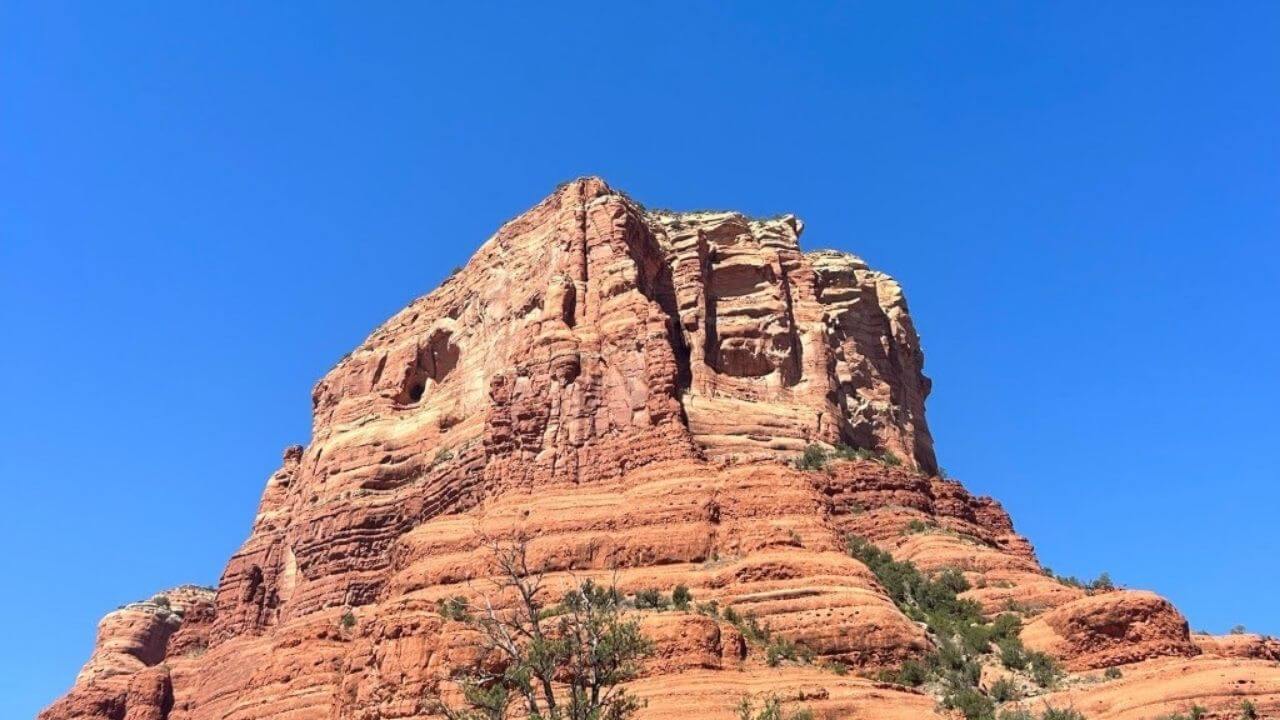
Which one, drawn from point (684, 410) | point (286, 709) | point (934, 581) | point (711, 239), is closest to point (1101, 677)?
point (934, 581)

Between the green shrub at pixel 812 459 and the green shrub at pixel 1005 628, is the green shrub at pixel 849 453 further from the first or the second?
the green shrub at pixel 1005 628

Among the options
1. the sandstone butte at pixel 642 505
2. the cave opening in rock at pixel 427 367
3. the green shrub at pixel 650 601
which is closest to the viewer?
the sandstone butte at pixel 642 505

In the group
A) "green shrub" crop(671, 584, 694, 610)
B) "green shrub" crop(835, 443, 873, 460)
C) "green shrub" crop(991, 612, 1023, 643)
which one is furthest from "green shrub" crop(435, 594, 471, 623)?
"green shrub" crop(835, 443, 873, 460)

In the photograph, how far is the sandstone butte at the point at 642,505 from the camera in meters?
35.8

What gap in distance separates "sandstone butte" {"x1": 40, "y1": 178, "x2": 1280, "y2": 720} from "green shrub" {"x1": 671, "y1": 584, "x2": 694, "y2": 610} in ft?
2.36

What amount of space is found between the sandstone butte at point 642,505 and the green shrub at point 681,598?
72 cm

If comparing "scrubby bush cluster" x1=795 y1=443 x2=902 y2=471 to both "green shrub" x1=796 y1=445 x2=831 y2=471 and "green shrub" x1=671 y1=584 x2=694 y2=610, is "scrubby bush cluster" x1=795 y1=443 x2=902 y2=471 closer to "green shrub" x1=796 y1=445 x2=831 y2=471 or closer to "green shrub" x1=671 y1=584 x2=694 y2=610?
"green shrub" x1=796 y1=445 x2=831 y2=471

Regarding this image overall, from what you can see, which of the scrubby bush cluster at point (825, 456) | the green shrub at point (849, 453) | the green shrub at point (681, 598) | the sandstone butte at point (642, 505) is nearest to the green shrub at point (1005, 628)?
the sandstone butte at point (642, 505)

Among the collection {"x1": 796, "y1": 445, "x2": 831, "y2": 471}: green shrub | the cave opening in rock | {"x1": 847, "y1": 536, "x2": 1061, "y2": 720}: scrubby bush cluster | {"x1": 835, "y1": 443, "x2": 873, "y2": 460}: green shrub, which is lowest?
{"x1": 847, "y1": 536, "x2": 1061, "y2": 720}: scrubby bush cluster

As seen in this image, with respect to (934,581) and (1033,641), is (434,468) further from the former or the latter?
(1033,641)

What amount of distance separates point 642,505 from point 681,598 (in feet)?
21.4

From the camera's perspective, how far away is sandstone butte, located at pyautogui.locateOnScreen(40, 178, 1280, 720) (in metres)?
35.8

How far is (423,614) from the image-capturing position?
38.5m

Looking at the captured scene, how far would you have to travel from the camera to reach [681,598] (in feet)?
127
